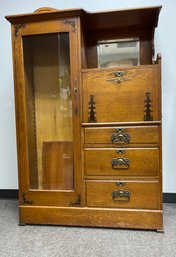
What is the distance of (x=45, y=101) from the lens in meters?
1.82

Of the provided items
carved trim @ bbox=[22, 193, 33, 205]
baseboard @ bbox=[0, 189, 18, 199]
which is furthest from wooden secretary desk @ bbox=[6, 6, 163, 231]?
baseboard @ bbox=[0, 189, 18, 199]

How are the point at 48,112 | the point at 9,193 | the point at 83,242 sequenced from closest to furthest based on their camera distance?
1. the point at 83,242
2. the point at 48,112
3. the point at 9,193

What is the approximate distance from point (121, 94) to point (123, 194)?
0.70 metres

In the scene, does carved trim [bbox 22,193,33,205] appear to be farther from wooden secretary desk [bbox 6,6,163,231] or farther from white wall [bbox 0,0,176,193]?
white wall [bbox 0,0,176,193]

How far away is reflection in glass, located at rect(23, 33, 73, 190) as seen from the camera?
1690mm

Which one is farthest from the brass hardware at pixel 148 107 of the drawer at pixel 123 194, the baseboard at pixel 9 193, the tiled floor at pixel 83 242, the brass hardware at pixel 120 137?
the baseboard at pixel 9 193

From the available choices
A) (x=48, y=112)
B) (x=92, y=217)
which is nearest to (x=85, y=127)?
A: (x=48, y=112)

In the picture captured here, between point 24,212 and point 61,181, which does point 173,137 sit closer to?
point 61,181

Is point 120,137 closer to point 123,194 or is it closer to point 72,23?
point 123,194

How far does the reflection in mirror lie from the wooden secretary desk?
151 mm

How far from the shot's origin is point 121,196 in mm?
1604

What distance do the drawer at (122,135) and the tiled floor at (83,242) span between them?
632mm

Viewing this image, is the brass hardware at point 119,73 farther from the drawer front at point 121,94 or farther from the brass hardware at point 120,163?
the brass hardware at point 120,163

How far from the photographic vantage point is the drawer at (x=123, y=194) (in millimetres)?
1570
